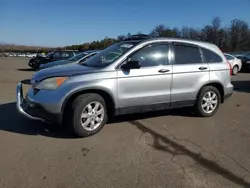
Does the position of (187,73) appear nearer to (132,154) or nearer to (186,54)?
(186,54)

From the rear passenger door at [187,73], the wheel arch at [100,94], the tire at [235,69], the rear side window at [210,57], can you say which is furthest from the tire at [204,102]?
the tire at [235,69]

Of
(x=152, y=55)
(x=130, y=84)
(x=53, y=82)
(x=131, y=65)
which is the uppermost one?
(x=152, y=55)

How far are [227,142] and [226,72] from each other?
231 centimetres

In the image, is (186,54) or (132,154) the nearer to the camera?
(132,154)

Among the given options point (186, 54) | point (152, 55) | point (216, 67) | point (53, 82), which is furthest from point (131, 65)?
point (216, 67)

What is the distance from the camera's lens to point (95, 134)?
5.40 metres

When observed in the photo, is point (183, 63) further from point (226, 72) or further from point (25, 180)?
point (25, 180)

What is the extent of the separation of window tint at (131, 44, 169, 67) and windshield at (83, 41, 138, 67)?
0.24 meters

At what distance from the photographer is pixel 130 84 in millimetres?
5578

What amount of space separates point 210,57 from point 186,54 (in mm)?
699

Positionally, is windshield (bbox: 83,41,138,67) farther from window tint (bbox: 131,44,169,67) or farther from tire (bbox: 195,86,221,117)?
tire (bbox: 195,86,221,117)

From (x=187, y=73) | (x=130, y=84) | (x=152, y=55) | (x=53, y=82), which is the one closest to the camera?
(x=53, y=82)

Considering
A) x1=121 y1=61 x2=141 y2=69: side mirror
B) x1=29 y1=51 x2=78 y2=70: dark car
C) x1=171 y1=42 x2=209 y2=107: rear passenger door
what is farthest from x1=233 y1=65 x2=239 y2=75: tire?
x1=121 y1=61 x2=141 y2=69: side mirror

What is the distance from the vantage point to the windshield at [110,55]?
5727 millimetres
